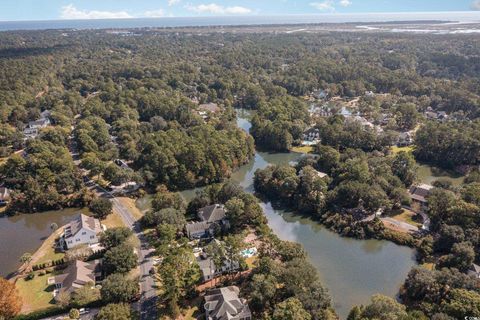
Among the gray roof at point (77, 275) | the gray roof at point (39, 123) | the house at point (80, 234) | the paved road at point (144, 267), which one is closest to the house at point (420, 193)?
the paved road at point (144, 267)

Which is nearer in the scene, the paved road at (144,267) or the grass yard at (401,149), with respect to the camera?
the paved road at (144,267)

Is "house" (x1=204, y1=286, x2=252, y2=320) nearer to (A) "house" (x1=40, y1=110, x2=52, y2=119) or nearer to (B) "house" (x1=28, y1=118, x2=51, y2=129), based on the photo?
(B) "house" (x1=28, y1=118, x2=51, y2=129)

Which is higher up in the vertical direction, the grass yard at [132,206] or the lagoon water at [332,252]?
the grass yard at [132,206]

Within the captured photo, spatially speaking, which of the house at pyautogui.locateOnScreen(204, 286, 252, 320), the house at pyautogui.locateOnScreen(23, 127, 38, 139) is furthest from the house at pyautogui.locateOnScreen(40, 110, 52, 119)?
the house at pyautogui.locateOnScreen(204, 286, 252, 320)

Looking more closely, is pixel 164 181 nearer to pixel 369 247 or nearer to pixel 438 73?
pixel 369 247

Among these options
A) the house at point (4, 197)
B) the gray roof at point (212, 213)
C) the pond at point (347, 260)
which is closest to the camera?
the pond at point (347, 260)

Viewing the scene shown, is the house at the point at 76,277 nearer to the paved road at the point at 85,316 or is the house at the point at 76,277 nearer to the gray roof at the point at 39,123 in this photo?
the paved road at the point at 85,316
